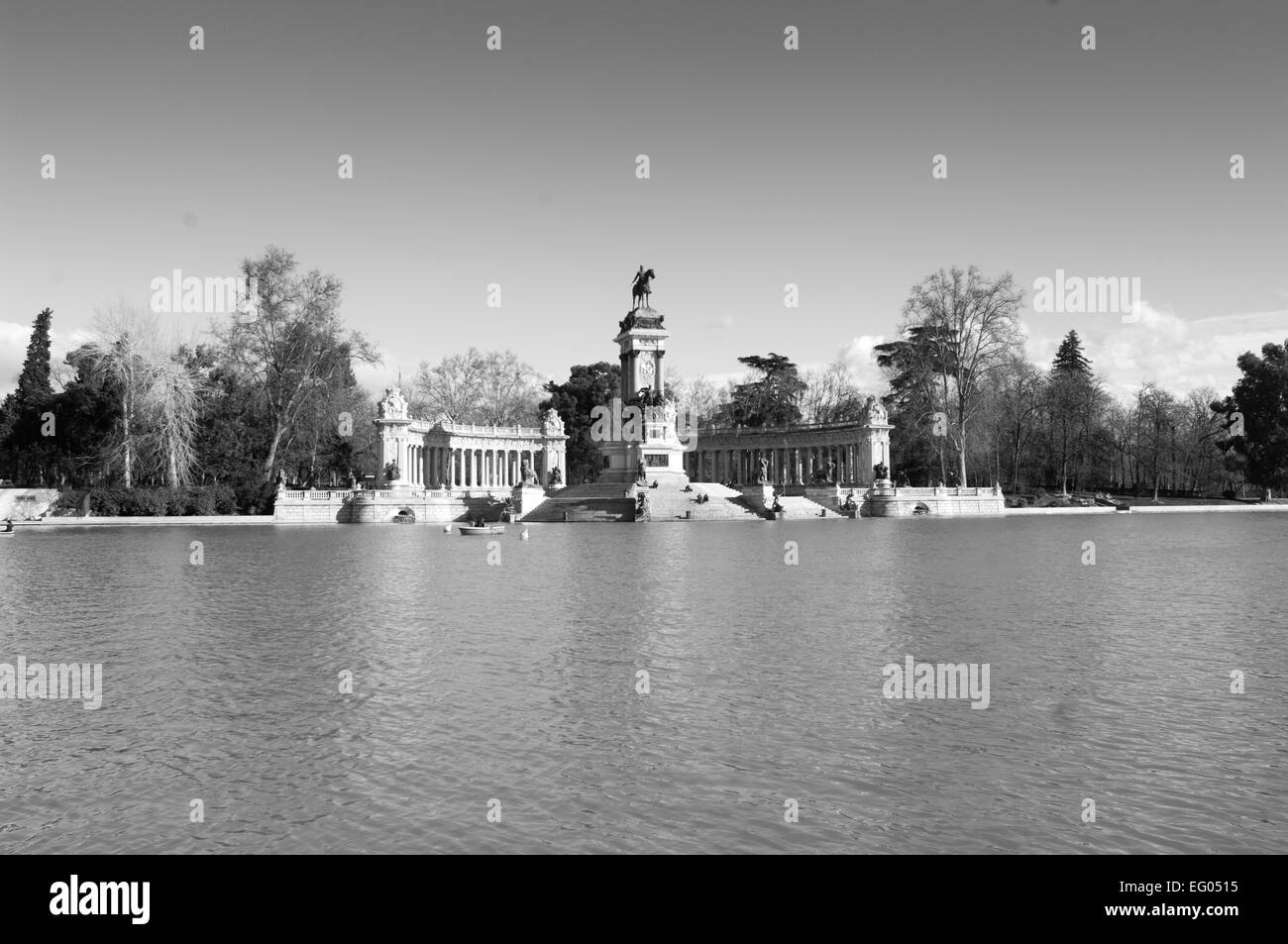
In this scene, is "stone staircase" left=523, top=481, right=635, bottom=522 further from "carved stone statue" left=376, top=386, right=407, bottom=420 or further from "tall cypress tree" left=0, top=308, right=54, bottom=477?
"tall cypress tree" left=0, top=308, right=54, bottom=477

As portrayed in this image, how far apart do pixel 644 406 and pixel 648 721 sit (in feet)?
216

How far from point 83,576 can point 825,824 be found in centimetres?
2569

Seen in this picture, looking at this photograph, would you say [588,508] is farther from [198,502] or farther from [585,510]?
[198,502]

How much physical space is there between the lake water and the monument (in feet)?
167

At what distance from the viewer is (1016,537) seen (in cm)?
4341

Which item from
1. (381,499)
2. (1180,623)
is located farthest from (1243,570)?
(381,499)

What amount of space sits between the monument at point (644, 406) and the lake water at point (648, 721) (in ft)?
167

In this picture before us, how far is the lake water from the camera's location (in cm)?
809

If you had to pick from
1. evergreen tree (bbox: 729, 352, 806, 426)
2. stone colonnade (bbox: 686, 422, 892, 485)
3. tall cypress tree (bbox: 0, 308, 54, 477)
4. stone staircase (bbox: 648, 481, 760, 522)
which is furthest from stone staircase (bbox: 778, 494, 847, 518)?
tall cypress tree (bbox: 0, 308, 54, 477)

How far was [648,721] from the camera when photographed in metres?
11.2

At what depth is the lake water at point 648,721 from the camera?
26.5 feet

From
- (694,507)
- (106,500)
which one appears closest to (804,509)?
(694,507)

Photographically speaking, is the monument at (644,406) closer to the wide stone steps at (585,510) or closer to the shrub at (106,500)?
the wide stone steps at (585,510)
